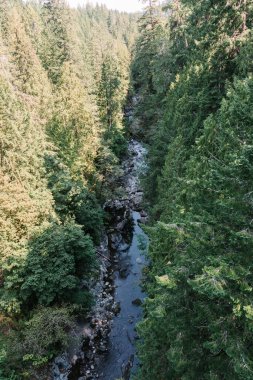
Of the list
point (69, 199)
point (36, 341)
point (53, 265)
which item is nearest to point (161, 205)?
point (69, 199)

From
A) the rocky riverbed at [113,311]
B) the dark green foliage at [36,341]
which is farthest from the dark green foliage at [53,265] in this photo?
the rocky riverbed at [113,311]

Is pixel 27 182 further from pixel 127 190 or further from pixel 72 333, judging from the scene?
pixel 127 190

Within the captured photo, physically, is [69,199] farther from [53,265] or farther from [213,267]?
[213,267]

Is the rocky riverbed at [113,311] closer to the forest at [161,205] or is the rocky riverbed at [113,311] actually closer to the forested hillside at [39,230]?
the forest at [161,205]

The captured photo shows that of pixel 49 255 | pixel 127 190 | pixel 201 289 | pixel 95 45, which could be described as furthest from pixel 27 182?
pixel 95 45

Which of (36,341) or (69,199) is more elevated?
Result: (69,199)
